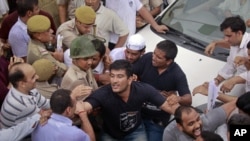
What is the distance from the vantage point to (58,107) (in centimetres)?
413

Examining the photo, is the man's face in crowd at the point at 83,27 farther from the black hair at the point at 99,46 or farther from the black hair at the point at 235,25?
the black hair at the point at 235,25

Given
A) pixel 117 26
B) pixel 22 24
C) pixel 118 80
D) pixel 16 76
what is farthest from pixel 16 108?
pixel 117 26

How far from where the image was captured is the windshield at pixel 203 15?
5.83 metres

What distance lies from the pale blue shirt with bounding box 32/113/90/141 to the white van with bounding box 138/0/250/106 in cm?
135

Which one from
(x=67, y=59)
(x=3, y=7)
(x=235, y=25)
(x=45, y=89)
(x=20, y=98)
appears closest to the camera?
(x=20, y=98)

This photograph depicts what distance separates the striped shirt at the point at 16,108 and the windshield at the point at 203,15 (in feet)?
6.57

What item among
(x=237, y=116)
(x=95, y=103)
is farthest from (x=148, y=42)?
(x=237, y=116)

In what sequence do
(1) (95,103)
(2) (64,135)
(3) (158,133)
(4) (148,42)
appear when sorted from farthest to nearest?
1. (4) (148,42)
2. (3) (158,133)
3. (1) (95,103)
4. (2) (64,135)

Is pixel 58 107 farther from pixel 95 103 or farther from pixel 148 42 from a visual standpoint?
pixel 148 42

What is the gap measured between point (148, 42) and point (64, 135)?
83.0 inches

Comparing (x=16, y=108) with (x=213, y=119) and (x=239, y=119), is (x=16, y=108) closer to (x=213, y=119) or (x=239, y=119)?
(x=213, y=119)

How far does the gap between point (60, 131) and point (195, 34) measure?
223 centimetres

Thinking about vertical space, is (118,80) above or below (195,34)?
above

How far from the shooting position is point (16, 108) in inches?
174
